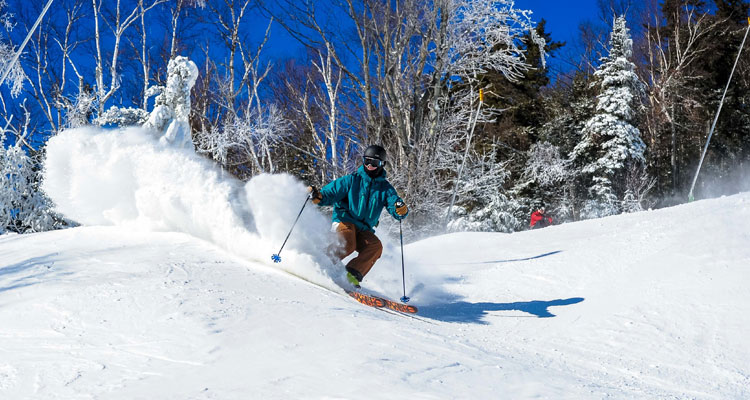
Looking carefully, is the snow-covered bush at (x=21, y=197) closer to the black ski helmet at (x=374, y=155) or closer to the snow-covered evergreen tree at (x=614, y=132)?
the black ski helmet at (x=374, y=155)

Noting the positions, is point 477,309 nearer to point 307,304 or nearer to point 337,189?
point 337,189

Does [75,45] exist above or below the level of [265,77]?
below

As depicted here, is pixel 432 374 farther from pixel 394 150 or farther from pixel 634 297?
pixel 394 150

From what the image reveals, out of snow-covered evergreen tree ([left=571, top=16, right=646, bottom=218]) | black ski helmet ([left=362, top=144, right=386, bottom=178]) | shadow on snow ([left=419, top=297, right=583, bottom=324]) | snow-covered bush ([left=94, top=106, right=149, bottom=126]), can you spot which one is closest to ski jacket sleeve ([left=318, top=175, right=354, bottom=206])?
black ski helmet ([left=362, top=144, right=386, bottom=178])

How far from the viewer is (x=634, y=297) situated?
5.50 m

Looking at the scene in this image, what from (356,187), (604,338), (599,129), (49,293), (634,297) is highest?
(599,129)

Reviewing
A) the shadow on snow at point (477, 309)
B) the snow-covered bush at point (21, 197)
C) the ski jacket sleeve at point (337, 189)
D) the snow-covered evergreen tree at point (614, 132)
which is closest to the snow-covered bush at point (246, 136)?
the snow-covered bush at point (21, 197)

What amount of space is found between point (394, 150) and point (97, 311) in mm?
11028

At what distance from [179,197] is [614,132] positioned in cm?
2260

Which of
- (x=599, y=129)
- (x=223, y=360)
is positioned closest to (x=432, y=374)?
(x=223, y=360)

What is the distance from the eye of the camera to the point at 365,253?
5914 mm

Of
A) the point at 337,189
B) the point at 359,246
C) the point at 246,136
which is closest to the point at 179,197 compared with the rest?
the point at 337,189

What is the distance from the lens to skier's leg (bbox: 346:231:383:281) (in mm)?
5814

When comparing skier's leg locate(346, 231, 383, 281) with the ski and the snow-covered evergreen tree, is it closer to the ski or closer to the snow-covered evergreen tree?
the ski
